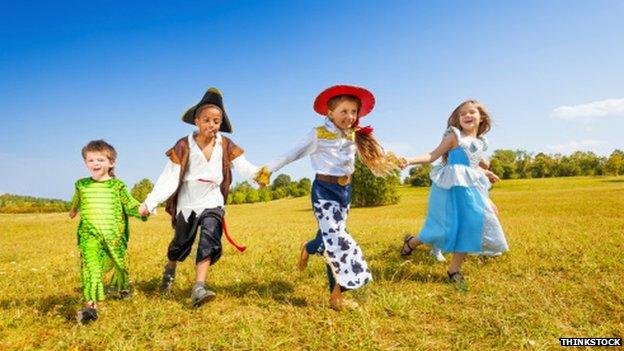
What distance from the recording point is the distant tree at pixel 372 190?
51125 mm

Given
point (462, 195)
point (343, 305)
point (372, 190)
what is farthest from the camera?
point (372, 190)

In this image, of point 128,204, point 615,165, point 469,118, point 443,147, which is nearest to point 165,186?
point 128,204

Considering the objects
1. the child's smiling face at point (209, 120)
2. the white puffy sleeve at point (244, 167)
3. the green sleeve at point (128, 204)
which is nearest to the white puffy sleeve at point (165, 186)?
the green sleeve at point (128, 204)

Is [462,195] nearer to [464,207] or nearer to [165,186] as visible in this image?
[464,207]

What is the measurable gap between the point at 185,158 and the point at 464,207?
397 centimetres

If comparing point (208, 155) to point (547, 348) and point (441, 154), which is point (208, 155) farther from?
point (547, 348)

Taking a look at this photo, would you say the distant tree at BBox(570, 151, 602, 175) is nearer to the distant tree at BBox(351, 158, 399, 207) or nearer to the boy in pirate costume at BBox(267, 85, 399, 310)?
the distant tree at BBox(351, 158, 399, 207)

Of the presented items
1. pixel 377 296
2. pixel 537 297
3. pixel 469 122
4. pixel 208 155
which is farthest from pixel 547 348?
pixel 208 155

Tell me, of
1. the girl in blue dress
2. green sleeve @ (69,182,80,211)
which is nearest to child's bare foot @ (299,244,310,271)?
the girl in blue dress

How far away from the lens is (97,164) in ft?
16.3

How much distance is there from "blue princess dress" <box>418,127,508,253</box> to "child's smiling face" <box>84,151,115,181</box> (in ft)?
15.3

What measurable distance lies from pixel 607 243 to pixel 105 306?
8644 millimetres

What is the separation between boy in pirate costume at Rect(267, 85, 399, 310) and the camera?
476 cm

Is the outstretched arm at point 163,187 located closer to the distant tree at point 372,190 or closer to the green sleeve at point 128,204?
the green sleeve at point 128,204
